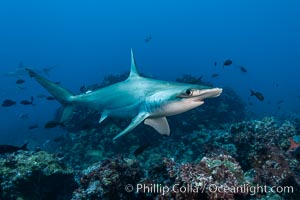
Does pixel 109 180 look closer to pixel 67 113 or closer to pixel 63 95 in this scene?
pixel 67 113

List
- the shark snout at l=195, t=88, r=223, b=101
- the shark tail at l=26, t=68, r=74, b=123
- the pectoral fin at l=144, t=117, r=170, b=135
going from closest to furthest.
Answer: the shark snout at l=195, t=88, r=223, b=101 → the pectoral fin at l=144, t=117, r=170, b=135 → the shark tail at l=26, t=68, r=74, b=123

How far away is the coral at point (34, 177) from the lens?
236 inches

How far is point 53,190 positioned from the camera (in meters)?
6.66

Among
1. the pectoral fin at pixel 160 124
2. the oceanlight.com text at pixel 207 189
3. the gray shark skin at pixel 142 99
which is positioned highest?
the gray shark skin at pixel 142 99

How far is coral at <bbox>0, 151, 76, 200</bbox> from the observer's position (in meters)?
6.00

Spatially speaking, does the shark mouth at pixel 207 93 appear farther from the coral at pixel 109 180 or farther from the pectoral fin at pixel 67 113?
the pectoral fin at pixel 67 113

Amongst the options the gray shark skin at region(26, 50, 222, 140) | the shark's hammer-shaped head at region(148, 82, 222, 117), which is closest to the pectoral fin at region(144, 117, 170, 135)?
the gray shark skin at region(26, 50, 222, 140)

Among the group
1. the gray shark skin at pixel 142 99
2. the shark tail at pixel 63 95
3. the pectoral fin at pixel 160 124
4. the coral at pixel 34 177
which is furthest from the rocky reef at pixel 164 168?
the shark tail at pixel 63 95

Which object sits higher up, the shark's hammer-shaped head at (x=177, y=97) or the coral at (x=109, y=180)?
the shark's hammer-shaped head at (x=177, y=97)

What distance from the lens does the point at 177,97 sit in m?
5.23

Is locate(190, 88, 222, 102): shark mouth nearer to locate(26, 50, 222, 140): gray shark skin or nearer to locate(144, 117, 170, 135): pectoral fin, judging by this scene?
locate(26, 50, 222, 140): gray shark skin

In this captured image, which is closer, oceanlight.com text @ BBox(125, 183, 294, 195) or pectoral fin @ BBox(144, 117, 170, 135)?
oceanlight.com text @ BBox(125, 183, 294, 195)

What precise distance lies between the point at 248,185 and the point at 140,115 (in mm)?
2826

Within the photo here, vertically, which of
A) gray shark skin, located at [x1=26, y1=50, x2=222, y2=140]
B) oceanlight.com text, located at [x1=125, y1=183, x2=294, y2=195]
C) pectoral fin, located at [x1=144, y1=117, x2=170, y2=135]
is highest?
gray shark skin, located at [x1=26, y1=50, x2=222, y2=140]
